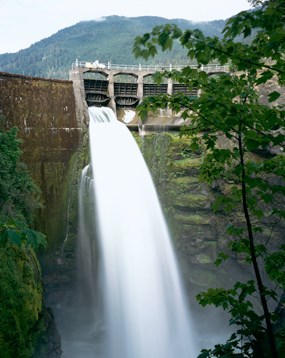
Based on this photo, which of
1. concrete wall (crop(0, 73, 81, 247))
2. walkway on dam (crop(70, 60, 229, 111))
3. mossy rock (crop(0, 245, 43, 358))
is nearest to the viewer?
mossy rock (crop(0, 245, 43, 358))

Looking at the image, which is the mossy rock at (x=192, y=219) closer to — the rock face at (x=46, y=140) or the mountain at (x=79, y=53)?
the rock face at (x=46, y=140)

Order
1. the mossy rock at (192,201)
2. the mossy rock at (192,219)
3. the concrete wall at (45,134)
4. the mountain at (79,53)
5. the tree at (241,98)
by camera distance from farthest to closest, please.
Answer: the mountain at (79,53), the mossy rock at (192,201), the mossy rock at (192,219), the concrete wall at (45,134), the tree at (241,98)

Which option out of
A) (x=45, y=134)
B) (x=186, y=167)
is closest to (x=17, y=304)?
(x=45, y=134)

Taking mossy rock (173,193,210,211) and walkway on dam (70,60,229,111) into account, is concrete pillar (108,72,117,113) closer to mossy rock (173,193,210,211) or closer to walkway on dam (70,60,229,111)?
walkway on dam (70,60,229,111)

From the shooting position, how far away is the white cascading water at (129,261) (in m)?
13.6

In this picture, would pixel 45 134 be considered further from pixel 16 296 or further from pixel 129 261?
pixel 16 296

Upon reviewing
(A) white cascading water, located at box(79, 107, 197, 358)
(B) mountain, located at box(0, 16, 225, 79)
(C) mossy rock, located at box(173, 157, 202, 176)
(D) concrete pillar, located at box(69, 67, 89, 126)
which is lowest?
(A) white cascading water, located at box(79, 107, 197, 358)

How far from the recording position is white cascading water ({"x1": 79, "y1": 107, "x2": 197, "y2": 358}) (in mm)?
13617

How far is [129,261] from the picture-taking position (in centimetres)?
1474

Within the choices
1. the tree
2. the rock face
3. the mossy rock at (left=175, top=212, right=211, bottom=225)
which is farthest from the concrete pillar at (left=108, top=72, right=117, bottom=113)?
the tree

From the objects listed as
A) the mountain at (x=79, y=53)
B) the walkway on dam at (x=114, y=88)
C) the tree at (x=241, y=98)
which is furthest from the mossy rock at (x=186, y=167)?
the mountain at (x=79, y=53)

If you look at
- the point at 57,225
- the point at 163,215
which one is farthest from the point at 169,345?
the point at 57,225

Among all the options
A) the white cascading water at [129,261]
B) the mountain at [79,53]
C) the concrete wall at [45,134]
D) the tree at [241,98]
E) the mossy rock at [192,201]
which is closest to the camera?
the tree at [241,98]

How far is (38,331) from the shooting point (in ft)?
29.1
